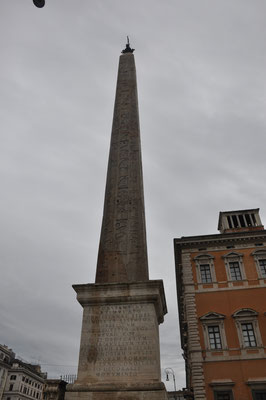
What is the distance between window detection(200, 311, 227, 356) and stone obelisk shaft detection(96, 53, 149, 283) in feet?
48.8

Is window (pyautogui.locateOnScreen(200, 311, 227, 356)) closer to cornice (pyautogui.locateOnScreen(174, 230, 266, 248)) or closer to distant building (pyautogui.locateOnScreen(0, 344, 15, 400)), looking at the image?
cornice (pyautogui.locateOnScreen(174, 230, 266, 248))

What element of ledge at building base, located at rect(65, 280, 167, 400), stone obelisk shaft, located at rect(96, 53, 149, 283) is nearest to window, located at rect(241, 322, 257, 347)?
stone obelisk shaft, located at rect(96, 53, 149, 283)

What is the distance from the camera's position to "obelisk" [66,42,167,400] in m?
4.21

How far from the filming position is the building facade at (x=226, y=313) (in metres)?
17.1

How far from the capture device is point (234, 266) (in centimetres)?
2119

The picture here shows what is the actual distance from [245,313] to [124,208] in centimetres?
1562

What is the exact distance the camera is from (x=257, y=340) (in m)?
18.0

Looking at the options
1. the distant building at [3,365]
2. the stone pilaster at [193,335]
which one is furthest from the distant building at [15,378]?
the stone pilaster at [193,335]

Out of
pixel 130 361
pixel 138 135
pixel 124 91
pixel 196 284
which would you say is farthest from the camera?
pixel 196 284

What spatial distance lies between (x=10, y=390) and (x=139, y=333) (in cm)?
5988

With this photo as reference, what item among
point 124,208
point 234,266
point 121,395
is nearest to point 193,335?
point 234,266

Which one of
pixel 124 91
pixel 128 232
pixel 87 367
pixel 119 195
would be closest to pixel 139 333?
pixel 87 367

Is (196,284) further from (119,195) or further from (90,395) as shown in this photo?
(90,395)

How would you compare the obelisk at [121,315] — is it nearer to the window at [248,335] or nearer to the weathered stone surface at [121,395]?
the weathered stone surface at [121,395]
